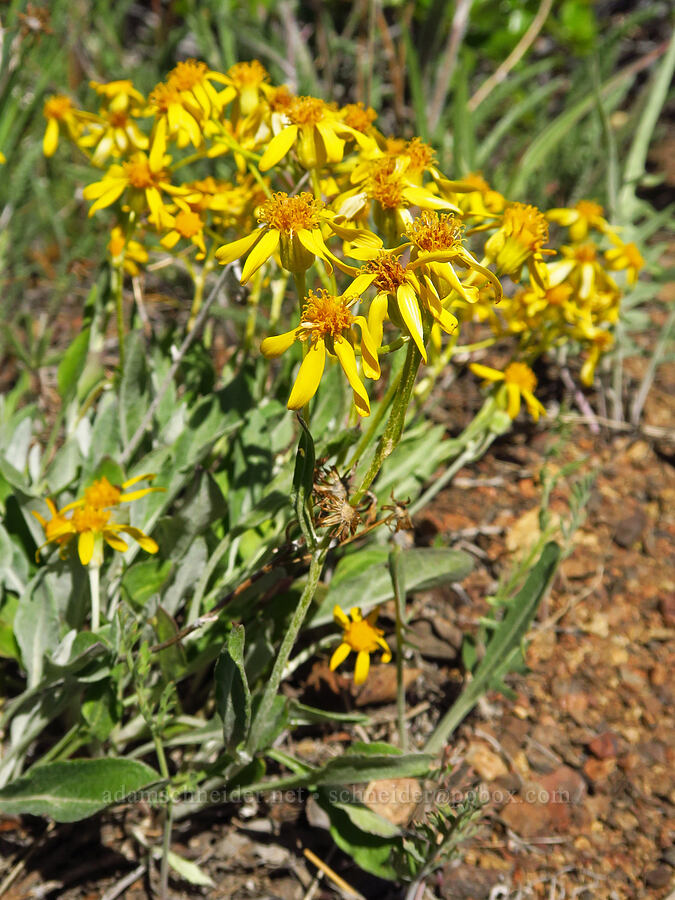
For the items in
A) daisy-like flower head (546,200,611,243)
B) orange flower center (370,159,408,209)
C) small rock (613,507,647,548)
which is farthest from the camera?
small rock (613,507,647,548)

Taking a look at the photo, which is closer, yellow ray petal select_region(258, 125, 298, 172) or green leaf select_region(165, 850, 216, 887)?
yellow ray petal select_region(258, 125, 298, 172)

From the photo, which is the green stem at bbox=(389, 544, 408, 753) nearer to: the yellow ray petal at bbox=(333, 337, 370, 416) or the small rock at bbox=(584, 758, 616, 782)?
the yellow ray petal at bbox=(333, 337, 370, 416)

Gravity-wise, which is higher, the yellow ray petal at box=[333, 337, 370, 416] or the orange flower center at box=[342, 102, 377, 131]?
the orange flower center at box=[342, 102, 377, 131]

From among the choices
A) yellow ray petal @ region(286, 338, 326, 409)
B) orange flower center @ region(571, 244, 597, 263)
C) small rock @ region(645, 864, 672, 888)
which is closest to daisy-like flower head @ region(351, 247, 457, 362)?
yellow ray petal @ region(286, 338, 326, 409)

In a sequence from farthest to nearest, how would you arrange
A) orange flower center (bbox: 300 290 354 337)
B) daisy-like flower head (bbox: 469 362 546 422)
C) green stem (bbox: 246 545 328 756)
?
daisy-like flower head (bbox: 469 362 546 422) → green stem (bbox: 246 545 328 756) → orange flower center (bbox: 300 290 354 337)

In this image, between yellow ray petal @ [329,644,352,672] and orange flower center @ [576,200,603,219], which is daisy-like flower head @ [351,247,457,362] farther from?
orange flower center @ [576,200,603,219]

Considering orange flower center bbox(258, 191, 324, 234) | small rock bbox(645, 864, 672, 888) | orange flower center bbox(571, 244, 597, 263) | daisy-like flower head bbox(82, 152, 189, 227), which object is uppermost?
daisy-like flower head bbox(82, 152, 189, 227)

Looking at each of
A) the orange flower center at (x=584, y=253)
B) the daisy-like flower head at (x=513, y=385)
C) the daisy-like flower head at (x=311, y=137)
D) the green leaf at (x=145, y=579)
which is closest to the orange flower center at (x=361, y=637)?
the green leaf at (x=145, y=579)

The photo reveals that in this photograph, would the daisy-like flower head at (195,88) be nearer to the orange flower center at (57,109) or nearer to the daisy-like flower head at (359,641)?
the orange flower center at (57,109)
